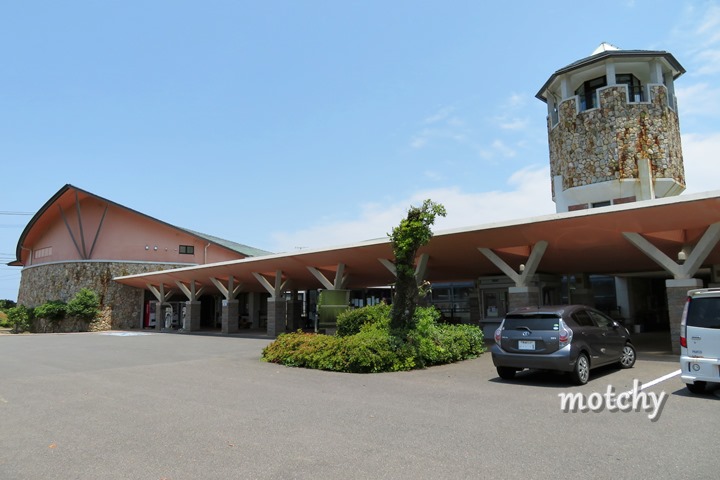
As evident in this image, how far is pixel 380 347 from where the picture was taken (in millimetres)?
11289

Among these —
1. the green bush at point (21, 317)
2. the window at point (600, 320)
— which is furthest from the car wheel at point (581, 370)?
the green bush at point (21, 317)

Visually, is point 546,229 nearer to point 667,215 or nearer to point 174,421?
point 667,215

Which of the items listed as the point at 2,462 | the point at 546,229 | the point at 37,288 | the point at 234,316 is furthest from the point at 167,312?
the point at 2,462

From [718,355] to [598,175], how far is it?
63.9 ft

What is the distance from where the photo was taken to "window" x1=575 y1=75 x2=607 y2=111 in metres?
25.1

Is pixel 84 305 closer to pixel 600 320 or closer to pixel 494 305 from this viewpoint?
pixel 494 305

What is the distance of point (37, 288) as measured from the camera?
42375mm

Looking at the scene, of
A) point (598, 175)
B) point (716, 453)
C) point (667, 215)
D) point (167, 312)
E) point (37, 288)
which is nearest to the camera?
point (716, 453)

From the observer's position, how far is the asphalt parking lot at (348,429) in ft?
14.5

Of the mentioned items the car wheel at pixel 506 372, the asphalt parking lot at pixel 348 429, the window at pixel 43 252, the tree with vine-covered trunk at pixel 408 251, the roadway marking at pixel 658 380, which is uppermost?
the window at pixel 43 252

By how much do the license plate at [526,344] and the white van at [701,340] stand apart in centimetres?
224

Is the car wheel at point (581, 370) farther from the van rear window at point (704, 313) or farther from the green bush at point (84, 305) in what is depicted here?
the green bush at point (84, 305)

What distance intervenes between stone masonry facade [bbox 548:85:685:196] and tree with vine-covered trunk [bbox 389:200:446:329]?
51.6 ft

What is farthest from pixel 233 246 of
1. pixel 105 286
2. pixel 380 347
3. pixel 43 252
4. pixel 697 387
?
pixel 697 387
